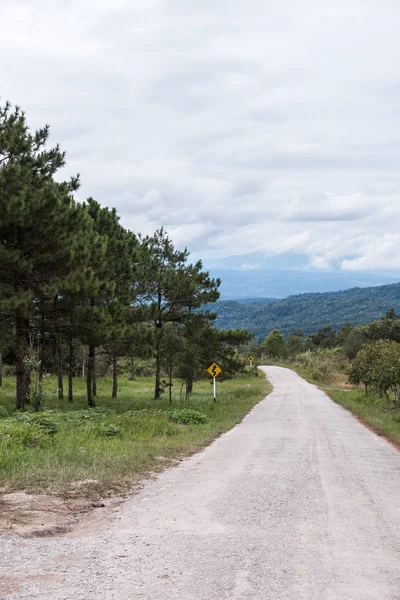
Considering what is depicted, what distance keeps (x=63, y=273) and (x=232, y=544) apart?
605 inches

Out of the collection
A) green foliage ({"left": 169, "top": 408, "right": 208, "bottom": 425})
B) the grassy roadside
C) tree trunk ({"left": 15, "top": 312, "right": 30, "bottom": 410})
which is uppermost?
tree trunk ({"left": 15, "top": 312, "right": 30, "bottom": 410})

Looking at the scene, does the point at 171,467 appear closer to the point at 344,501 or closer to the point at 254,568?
the point at 344,501

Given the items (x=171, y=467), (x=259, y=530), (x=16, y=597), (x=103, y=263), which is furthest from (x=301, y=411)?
(x=16, y=597)

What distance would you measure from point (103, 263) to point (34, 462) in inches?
501

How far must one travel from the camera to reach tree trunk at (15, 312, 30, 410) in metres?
19.7

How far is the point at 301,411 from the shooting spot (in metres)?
24.6

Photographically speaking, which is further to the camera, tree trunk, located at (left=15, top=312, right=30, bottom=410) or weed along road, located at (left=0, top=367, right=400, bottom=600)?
tree trunk, located at (left=15, top=312, right=30, bottom=410)

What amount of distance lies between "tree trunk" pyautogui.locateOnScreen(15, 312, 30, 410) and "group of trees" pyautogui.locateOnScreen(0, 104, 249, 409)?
36 mm

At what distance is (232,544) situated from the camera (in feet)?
17.6

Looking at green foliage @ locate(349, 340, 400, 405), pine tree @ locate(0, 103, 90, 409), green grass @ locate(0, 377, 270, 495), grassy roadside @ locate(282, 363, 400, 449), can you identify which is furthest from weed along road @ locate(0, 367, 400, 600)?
green foliage @ locate(349, 340, 400, 405)

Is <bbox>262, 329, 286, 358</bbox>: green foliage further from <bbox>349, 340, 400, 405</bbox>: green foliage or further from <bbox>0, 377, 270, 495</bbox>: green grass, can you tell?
<bbox>0, 377, 270, 495</bbox>: green grass

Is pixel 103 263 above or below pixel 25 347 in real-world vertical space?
above

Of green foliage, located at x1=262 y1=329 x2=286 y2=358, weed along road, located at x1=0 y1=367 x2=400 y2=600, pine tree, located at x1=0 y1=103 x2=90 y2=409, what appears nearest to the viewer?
weed along road, located at x1=0 y1=367 x2=400 y2=600

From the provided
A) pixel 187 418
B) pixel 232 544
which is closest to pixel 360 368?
pixel 187 418
